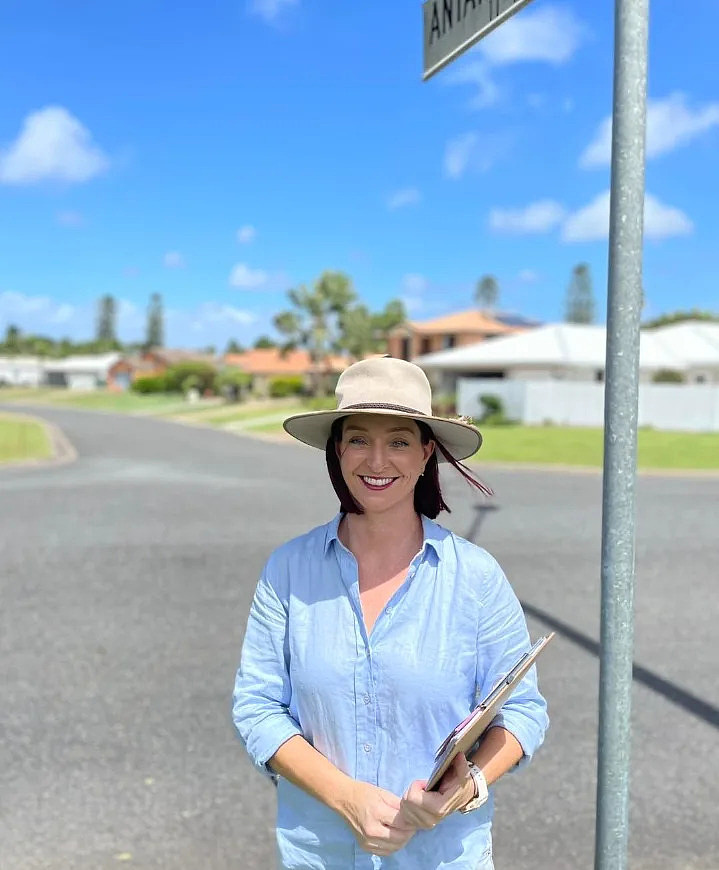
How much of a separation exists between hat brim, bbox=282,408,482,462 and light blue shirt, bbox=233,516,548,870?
0.25 metres

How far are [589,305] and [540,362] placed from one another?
273 ft

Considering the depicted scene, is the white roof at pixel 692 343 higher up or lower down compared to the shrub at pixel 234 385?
higher up

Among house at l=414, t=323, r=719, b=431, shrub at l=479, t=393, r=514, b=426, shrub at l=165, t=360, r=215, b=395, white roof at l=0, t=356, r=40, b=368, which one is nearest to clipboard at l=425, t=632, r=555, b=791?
house at l=414, t=323, r=719, b=431

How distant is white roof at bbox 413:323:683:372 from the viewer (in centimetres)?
3609

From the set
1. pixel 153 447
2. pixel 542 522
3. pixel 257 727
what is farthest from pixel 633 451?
pixel 153 447

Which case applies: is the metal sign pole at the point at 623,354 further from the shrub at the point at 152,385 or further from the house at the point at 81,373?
the house at the point at 81,373

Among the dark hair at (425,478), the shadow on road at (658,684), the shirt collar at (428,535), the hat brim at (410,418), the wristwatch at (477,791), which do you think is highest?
the hat brim at (410,418)

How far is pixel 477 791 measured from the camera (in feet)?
5.89

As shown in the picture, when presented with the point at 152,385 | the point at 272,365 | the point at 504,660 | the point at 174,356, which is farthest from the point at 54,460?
the point at 174,356

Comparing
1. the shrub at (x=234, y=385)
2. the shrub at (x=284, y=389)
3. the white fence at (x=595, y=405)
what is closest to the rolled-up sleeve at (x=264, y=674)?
the white fence at (x=595, y=405)

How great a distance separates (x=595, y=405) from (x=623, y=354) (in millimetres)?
30644

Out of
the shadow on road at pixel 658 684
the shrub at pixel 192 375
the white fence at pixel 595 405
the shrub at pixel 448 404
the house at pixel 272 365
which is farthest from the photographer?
the house at pixel 272 365

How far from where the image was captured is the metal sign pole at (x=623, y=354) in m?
1.58

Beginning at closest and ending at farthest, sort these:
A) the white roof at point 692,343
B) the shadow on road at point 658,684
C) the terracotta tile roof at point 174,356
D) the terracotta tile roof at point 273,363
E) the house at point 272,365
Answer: the shadow on road at point 658,684 → the white roof at point 692,343 → the house at point 272,365 → the terracotta tile roof at point 273,363 → the terracotta tile roof at point 174,356
